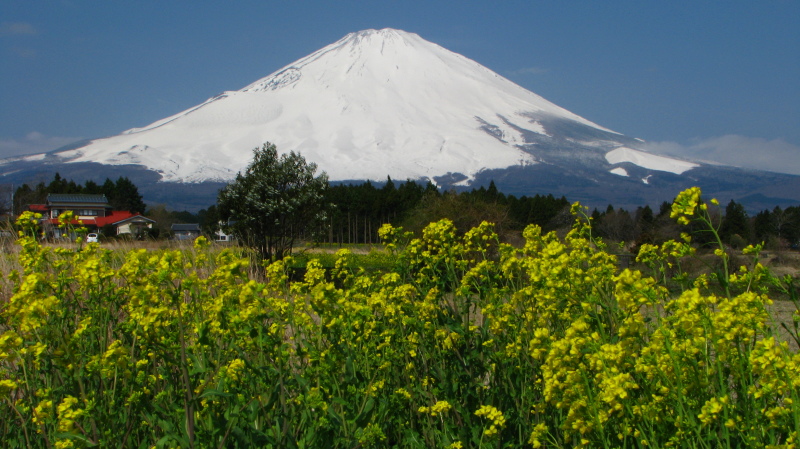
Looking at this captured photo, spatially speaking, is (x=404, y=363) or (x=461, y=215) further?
(x=461, y=215)

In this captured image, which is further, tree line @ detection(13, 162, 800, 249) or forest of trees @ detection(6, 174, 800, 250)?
forest of trees @ detection(6, 174, 800, 250)

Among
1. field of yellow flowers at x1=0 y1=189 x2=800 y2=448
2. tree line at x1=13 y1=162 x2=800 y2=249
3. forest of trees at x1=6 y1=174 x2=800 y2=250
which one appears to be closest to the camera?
field of yellow flowers at x1=0 y1=189 x2=800 y2=448

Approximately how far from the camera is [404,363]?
339cm

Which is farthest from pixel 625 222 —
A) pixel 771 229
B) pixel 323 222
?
pixel 323 222

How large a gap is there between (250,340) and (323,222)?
19.4 meters

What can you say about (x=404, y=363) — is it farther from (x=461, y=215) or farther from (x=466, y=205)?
(x=466, y=205)

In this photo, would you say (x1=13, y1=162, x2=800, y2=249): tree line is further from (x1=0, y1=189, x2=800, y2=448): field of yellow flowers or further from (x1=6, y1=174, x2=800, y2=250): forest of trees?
(x1=0, y1=189, x2=800, y2=448): field of yellow flowers

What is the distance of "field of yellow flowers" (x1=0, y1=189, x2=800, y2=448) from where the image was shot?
2.18 meters

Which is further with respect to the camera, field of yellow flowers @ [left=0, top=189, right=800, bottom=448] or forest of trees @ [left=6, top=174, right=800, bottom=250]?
forest of trees @ [left=6, top=174, right=800, bottom=250]

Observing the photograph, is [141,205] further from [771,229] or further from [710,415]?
[710,415]

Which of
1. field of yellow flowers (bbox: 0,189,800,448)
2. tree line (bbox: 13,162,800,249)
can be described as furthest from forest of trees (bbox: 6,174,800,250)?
field of yellow flowers (bbox: 0,189,800,448)

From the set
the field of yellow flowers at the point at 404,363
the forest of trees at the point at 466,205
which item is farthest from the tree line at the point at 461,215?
the field of yellow flowers at the point at 404,363

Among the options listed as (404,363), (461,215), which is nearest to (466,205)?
(461,215)

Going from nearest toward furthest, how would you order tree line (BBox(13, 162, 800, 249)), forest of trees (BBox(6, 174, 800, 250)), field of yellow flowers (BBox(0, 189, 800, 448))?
field of yellow flowers (BBox(0, 189, 800, 448))
tree line (BBox(13, 162, 800, 249))
forest of trees (BBox(6, 174, 800, 250))
